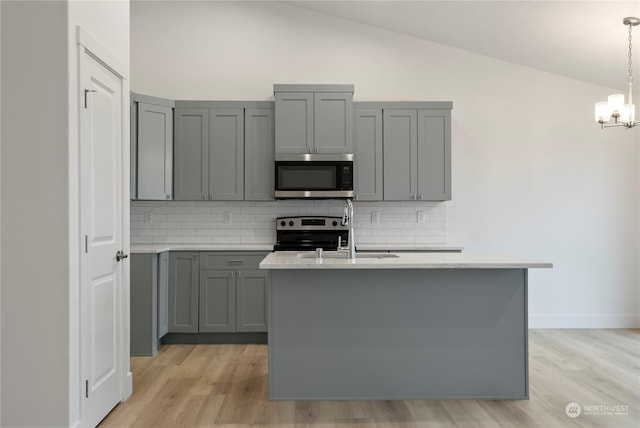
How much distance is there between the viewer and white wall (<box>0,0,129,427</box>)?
234 cm

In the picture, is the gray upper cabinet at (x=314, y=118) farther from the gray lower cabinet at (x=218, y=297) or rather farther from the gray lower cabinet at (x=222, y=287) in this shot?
the gray lower cabinet at (x=218, y=297)

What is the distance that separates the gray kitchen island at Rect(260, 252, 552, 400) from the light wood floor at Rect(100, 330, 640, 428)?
0.33 feet

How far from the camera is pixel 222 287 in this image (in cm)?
468

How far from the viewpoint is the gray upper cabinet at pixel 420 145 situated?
497 cm

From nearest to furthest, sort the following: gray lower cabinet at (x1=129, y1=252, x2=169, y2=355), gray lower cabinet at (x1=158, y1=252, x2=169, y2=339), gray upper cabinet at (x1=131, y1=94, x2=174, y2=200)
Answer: gray lower cabinet at (x1=129, y1=252, x2=169, y2=355)
gray lower cabinet at (x1=158, y1=252, x2=169, y2=339)
gray upper cabinet at (x1=131, y1=94, x2=174, y2=200)

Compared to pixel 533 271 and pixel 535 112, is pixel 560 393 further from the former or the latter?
pixel 535 112

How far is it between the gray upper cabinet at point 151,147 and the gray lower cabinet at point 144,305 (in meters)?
0.73

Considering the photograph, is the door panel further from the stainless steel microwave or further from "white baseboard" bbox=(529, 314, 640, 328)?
"white baseboard" bbox=(529, 314, 640, 328)

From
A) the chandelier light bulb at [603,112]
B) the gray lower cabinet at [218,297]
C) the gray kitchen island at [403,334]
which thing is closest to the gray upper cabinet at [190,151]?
the gray lower cabinet at [218,297]

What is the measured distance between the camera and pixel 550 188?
17.5 ft

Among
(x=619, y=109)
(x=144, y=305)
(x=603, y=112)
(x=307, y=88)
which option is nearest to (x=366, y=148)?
(x=307, y=88)

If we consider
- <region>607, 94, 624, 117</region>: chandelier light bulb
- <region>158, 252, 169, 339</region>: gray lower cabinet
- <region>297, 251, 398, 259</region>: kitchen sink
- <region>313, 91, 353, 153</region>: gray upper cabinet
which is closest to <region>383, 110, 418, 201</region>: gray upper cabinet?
<region>313, 91, 353, 153</region>: gray upper cabinet

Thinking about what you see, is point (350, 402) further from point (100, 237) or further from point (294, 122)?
point (294, 122)

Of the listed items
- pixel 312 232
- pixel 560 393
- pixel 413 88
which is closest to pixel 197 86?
pixel 312 232
